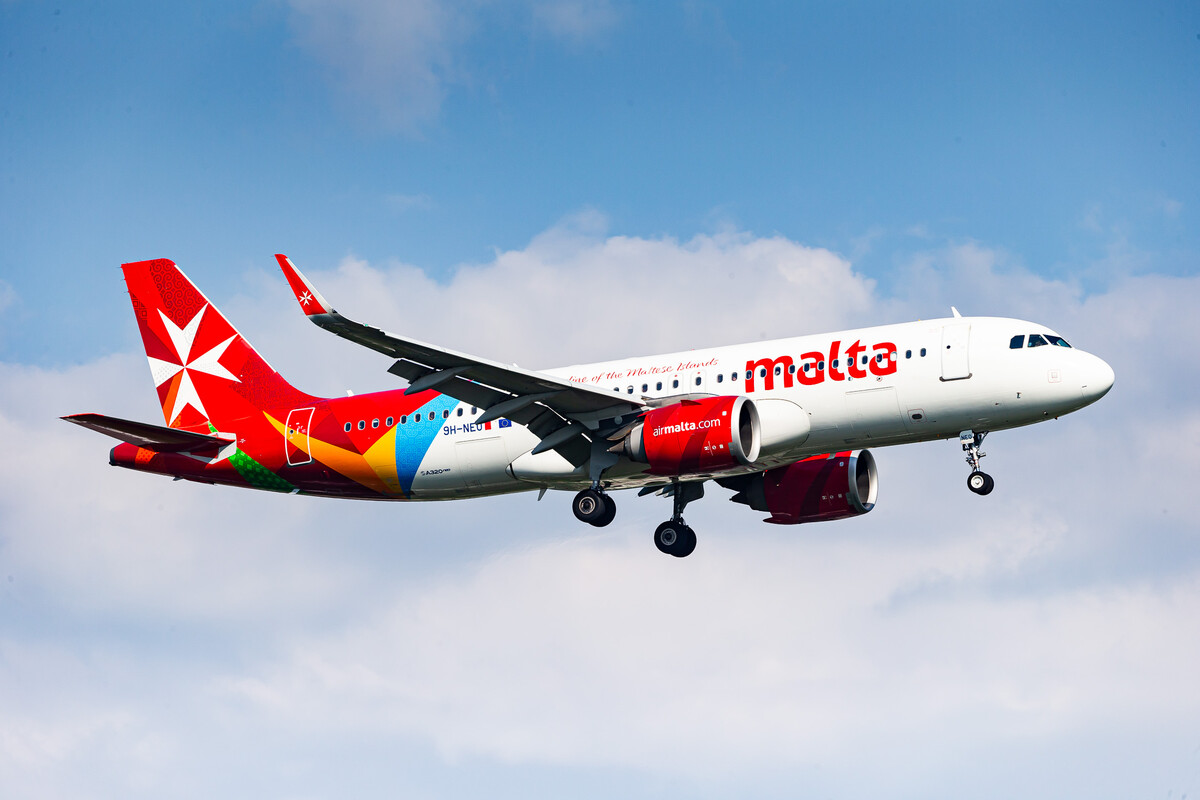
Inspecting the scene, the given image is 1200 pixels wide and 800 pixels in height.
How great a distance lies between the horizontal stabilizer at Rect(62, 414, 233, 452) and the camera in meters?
37.6

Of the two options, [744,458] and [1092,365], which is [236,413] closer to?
[744,458]

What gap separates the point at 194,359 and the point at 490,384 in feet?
43.4

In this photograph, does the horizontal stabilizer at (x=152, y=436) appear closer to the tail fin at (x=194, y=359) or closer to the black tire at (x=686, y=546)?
the tail fin at (x=194, y=359)

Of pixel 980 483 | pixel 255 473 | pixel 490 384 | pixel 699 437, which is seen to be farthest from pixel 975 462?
pixel 255 473

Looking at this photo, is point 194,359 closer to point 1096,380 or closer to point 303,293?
point 303,293

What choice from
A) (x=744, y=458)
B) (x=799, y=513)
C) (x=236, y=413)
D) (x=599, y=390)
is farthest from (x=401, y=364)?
(x=799, y=513)

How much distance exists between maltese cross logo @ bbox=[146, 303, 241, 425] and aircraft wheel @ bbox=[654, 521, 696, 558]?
45.4ft

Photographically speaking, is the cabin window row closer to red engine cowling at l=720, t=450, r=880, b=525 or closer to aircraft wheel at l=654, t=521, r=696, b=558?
aircraft wheel at l=654, t=521, r=696, b=558

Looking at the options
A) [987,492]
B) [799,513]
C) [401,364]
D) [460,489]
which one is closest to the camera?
[401,364]

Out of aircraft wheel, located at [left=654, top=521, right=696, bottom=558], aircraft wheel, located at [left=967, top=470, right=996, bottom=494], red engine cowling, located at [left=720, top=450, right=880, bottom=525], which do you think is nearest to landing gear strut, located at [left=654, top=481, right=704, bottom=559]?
aircraft wheel, located at [left=654, top=521, right=696, bottom=558]

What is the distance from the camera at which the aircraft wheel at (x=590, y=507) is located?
37.8 m

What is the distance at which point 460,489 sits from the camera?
129 feet

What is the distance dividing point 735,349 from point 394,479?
1029 centimetres

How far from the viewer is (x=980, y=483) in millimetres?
35000
